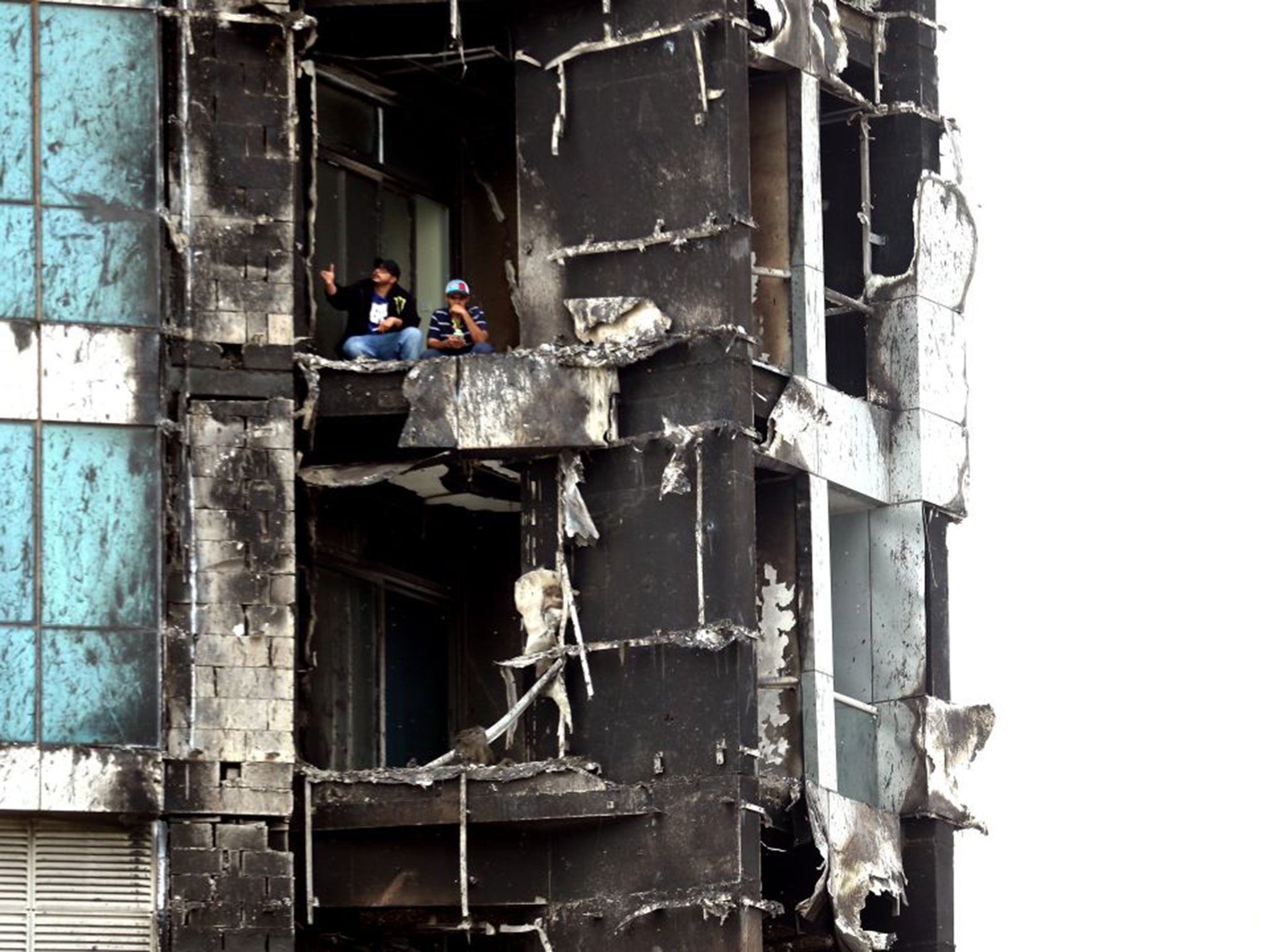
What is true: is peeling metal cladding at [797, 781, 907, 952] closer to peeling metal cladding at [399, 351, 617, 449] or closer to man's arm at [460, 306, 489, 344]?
peeling metal cladding at [399, 351, 617, 449]

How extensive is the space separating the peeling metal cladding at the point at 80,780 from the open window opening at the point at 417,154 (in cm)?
500

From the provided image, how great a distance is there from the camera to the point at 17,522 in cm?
3341

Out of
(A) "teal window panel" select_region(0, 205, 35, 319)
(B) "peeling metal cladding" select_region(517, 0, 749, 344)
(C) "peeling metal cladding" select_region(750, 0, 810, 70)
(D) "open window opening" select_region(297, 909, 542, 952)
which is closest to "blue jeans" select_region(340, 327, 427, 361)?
(B) "peeling metal cladding" select_region(517, 0, 749, 344)

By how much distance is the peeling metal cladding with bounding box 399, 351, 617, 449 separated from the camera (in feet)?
114

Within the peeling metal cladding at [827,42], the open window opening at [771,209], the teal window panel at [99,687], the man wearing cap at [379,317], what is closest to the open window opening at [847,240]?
the peeling metal cladding at [827,42]

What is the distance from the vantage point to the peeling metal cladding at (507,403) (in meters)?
34.8

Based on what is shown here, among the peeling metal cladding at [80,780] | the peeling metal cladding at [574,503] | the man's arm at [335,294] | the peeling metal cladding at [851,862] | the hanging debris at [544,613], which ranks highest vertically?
the man's arm at [335,294]

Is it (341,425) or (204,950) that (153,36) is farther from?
(204,950)

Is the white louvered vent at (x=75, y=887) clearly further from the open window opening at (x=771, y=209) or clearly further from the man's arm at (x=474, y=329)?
the open window opening at (x=771, y=209)

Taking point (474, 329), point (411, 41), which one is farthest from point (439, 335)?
point (411, 41)

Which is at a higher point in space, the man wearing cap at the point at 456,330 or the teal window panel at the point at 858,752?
the man wearing cap at the point at 456,330

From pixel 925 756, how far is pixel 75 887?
28.7 ft

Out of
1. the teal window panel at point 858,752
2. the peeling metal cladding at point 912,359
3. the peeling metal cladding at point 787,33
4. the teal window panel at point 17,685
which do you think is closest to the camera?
the teal window panel at point 17,685

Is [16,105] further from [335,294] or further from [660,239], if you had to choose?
[660,239]
